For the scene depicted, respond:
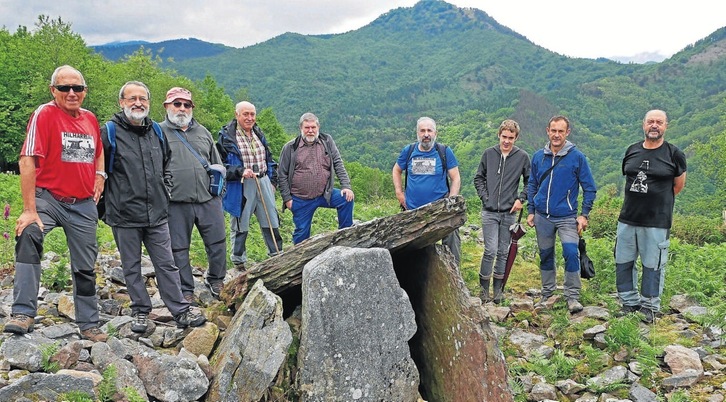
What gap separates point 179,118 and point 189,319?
2611 mm

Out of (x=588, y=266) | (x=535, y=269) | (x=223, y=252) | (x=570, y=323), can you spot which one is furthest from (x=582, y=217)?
(x=223, y=252)

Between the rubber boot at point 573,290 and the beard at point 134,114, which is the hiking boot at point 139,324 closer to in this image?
the beard at point 134,114

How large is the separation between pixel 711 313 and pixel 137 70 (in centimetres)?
5212

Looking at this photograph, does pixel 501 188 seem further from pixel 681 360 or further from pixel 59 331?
pixel 59 331

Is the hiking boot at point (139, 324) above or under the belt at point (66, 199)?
under

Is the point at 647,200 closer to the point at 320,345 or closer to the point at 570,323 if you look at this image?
the point at 570,323

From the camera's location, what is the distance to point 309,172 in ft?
27.7

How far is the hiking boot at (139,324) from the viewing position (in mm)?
5797

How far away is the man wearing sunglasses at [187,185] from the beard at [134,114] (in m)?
0.81

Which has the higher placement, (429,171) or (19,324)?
(429,171)

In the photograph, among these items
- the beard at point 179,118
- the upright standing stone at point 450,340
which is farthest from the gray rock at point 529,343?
the beard at point 179,118

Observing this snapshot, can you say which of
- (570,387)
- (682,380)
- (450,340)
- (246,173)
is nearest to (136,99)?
(246,173)

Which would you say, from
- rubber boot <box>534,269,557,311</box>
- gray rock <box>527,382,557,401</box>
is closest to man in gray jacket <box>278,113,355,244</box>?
rubber boot <box>534,269,557,311</box>

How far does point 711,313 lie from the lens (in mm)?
A: 7566
